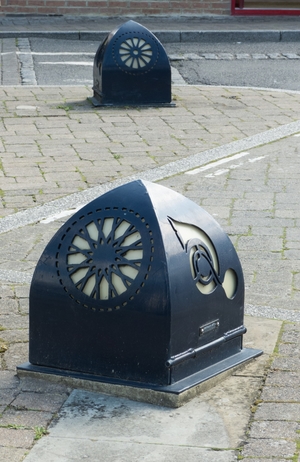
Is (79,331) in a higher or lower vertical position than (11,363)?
higher

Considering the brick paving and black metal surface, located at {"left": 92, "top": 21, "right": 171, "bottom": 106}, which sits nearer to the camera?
the brick paving

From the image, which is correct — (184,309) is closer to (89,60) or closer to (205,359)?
(205,359)

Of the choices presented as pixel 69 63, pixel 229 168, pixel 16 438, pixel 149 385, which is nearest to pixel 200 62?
pixel 69 63

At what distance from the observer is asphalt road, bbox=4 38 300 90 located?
41.0 ft

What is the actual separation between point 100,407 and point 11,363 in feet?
2.06

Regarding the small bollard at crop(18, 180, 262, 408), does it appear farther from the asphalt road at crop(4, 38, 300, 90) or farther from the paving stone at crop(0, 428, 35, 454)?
the asphalt road at crop(4, 38, 300, 90)

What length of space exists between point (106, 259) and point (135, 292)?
194mm

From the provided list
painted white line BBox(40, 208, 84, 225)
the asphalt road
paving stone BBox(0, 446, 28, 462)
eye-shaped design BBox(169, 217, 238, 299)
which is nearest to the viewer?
paving stone BBox(0, 446, 28, 462)

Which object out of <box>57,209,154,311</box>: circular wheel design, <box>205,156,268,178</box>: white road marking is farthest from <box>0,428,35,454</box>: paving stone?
<box>205,156,268,178</box>: white road marking

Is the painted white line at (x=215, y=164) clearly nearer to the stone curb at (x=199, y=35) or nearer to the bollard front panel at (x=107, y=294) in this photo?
the bollard front panel at (x=107, y=294)

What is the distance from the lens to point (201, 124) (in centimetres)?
956

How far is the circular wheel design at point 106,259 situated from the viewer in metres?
3.69

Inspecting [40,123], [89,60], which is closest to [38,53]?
[89,60]

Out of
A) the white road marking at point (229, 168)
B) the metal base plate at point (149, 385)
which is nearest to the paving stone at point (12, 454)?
the metal base plate at point (149, 385)
